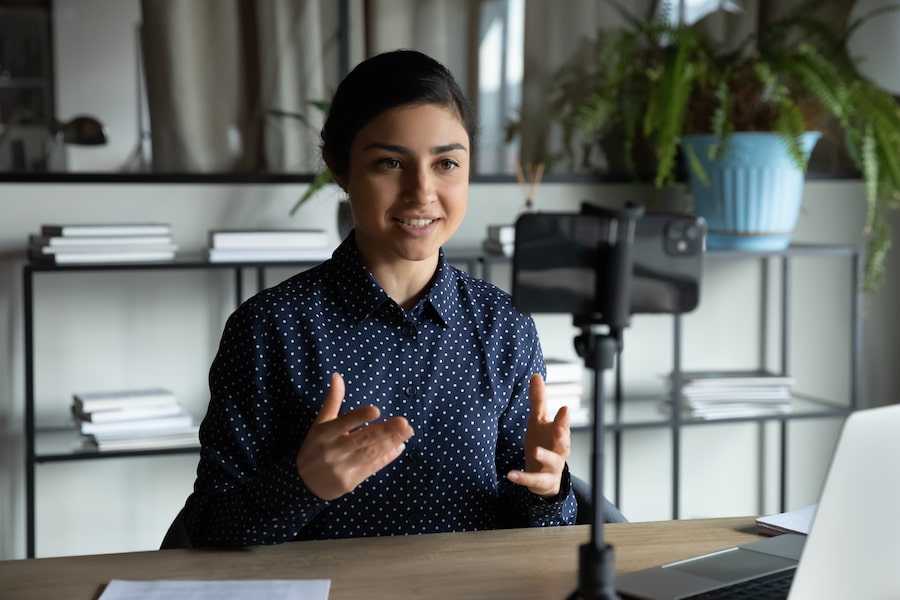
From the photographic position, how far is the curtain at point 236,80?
2.73 meters

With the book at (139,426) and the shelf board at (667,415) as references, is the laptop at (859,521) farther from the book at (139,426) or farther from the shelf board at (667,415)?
the book at (139,426)

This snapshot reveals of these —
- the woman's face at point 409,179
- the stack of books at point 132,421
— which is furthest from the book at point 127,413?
the woman's face at point 409,179

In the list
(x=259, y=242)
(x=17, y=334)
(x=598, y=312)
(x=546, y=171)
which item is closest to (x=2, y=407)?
(x=17, y=334)

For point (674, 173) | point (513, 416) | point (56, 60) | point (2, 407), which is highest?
point (56, 60)

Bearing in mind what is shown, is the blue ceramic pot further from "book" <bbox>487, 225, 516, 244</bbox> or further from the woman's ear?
the woman's ear

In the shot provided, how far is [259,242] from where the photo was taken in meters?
2.52

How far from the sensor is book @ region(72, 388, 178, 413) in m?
2.42

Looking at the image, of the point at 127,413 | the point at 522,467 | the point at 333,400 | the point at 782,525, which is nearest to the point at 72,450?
the point at 127,413

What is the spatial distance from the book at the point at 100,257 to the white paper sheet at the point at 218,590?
1414mm

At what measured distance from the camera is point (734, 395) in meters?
2.87

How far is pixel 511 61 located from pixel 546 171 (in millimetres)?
327

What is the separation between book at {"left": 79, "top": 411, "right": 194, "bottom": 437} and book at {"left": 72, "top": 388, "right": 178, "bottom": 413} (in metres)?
0.04

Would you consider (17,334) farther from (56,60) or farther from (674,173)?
(674,173)

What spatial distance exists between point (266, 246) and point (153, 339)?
451 mm
